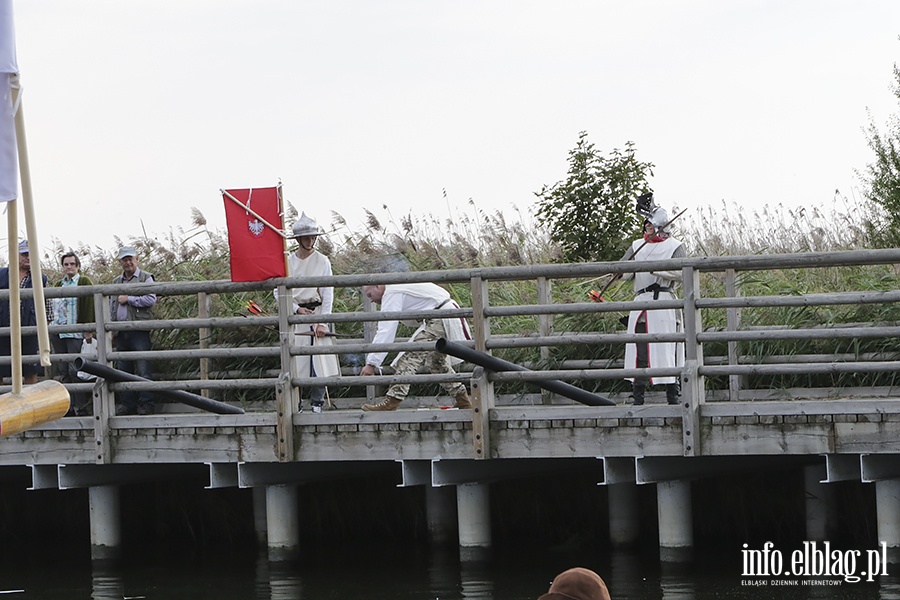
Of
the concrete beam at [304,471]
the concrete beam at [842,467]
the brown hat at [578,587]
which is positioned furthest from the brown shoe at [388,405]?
the brown hat at [578,587]

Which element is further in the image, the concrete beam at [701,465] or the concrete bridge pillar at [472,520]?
the concrete bridge pillar at [472,520]

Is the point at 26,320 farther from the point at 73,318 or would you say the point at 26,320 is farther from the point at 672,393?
the point at 672,393

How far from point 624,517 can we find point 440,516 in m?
1.53

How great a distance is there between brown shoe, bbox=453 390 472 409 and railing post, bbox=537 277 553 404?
93 cm

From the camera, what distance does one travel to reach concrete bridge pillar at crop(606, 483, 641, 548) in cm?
1185

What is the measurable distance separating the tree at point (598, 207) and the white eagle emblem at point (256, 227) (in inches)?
221

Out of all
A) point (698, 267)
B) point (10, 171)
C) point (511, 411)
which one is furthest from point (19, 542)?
point (10, 171)

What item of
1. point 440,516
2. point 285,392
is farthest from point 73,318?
point 440,516

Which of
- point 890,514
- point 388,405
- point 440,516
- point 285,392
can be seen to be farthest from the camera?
point 440,516

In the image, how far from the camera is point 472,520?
1145 centimetres

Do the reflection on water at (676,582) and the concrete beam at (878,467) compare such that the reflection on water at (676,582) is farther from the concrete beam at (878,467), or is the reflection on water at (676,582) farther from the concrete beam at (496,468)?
the concrete beam at (878,467)

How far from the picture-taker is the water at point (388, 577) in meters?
10.5

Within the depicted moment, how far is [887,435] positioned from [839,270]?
5.05 m

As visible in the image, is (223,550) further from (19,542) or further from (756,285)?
(756,285)
